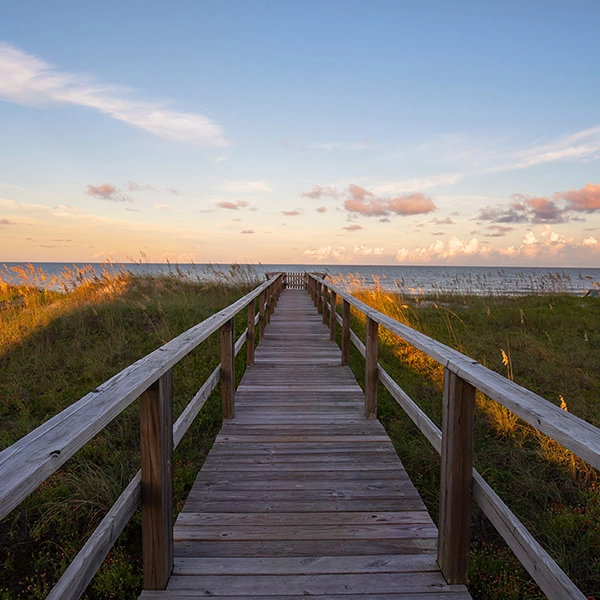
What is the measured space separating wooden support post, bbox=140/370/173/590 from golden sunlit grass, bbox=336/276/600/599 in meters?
1.50

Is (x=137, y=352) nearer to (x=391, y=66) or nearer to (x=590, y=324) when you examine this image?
(x=590, y=324)

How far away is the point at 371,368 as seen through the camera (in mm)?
3488

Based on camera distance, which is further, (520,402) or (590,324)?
(590,324)

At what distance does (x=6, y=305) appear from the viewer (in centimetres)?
915

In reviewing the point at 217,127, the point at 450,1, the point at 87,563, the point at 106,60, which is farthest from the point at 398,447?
the point at 217,127

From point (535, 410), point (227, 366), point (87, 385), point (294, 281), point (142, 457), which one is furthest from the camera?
point (294, 281)

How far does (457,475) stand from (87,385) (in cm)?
518

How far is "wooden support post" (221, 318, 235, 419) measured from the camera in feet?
10.9

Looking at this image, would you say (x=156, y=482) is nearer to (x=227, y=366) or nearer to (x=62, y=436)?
(x=62, y=436)

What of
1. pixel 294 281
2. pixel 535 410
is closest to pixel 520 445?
pixel 535 410

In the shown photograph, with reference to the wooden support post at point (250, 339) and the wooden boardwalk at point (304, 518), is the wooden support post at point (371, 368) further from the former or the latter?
the wooden support post at point (250, 339)

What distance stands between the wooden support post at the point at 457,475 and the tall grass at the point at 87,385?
5.22ft

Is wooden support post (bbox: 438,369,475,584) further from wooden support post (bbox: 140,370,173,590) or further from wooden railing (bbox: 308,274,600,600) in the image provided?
wooden support post (bbox: 140,370,173,590)

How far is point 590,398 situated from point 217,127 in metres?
12.8
